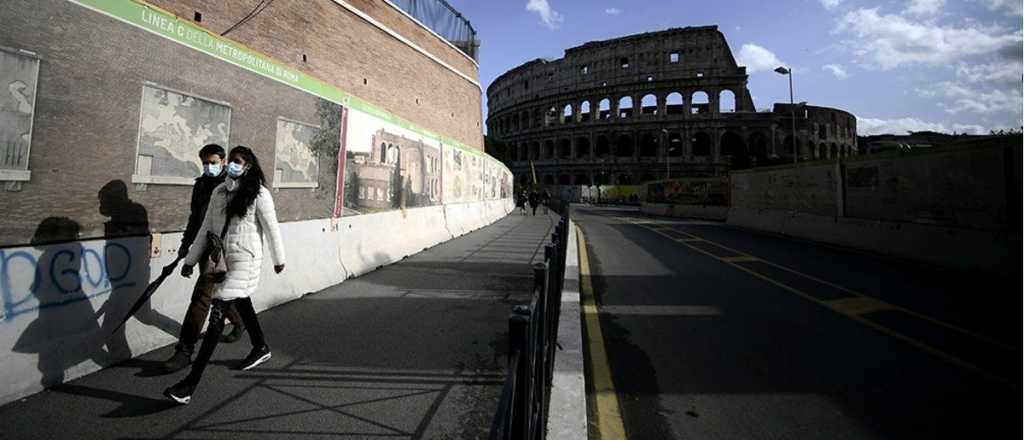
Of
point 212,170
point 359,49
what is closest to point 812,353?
point 212,170

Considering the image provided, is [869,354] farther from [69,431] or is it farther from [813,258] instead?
[813,258]

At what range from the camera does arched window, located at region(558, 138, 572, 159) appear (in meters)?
A: 61.5

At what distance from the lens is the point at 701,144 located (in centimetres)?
5700

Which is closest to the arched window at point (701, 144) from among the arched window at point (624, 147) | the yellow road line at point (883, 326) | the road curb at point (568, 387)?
the arched window at point (624, 147)

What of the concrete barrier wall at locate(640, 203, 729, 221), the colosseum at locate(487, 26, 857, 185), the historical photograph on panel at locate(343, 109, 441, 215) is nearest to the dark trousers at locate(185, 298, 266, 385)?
the historical photograph on panel at locate(343, 109, 441, 215)

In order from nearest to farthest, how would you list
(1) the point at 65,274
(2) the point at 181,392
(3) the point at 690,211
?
(2) the point at 181,392 → (1) the point at 65,274 → (3) the point at 690,211

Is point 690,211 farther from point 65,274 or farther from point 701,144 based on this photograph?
point 701,144

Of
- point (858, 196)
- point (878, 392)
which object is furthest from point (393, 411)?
point (858, 196)

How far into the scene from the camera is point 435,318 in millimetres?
4926

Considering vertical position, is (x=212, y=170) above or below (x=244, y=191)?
above

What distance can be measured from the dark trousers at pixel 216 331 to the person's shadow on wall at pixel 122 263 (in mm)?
969

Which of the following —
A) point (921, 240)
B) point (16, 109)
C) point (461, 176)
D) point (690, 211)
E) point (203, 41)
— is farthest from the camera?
point (690, 211)

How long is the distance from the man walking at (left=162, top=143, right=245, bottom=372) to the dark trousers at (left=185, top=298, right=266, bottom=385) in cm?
7

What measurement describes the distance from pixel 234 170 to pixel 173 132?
152 cm
